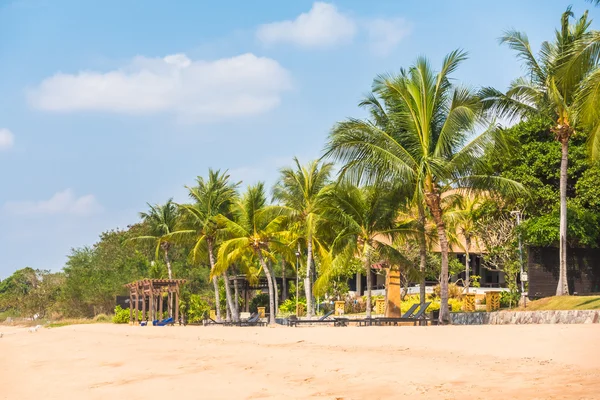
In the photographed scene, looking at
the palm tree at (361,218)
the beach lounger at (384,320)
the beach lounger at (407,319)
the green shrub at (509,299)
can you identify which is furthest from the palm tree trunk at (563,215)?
the palm tree at (361,218)

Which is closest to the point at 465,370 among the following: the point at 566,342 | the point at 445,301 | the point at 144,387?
the point at 566,342

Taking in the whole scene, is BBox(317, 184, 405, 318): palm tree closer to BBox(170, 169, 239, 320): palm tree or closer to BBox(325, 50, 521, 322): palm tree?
BBox(325, 50, 521, 322): palm tree

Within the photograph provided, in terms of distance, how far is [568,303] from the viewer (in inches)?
864

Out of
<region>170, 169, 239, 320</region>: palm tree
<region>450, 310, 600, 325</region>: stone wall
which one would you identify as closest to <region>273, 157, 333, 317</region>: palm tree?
<region>170, 169, 239, 320</region>: palm tree

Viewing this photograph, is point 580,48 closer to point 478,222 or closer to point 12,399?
point 12,399

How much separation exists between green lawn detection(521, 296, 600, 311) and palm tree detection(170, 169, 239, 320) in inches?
629

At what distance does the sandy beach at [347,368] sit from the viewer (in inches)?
336

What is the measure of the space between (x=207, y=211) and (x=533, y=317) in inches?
761

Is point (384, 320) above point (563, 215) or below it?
below

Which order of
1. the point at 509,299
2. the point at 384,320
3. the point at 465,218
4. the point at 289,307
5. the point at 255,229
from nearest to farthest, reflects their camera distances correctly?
the point at 384,320
the point at 509,299
the point at 255,229
the point at 465,218
the point at 289,307

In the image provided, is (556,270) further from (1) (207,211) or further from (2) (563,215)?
(1) (207,211)

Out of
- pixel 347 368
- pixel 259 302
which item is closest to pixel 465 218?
pixel 259 302

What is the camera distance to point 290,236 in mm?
31422

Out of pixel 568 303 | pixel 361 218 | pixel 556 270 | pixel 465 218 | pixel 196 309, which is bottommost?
pixel 196 309
